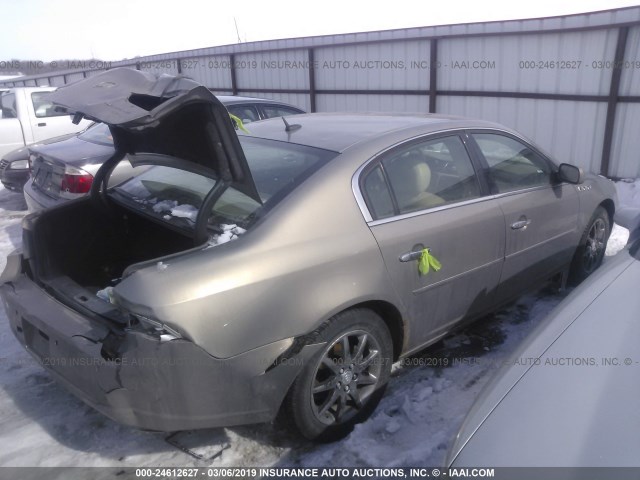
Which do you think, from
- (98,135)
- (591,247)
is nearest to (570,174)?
(591,247)

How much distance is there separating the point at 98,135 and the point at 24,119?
4.67m

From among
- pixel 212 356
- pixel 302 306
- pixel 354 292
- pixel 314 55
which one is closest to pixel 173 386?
pixel 212 356

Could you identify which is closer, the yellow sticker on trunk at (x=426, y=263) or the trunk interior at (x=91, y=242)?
the yellow sticker on trunk at (x=426, y=263)

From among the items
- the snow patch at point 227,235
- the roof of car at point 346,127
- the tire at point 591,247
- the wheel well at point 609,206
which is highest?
the roof of car at point 346,127

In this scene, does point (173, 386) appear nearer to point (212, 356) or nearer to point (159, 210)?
point (212, 356)

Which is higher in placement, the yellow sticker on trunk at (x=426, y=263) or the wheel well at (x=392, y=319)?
the yellow sticker on trunk at (x=426, y=263)

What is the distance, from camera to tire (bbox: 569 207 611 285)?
14.2 feet

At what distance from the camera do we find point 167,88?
8.12ft

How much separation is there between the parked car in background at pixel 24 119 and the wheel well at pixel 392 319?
28.5 feet

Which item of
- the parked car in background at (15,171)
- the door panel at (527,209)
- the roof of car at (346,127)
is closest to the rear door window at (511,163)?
the door panel at (527,209)

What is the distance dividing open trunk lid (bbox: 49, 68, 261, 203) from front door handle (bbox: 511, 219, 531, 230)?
1.77 meters

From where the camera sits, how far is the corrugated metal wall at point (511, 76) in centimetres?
786

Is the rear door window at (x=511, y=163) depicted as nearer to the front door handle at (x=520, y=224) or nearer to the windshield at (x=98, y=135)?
the front door handle at (x=520, y=224)

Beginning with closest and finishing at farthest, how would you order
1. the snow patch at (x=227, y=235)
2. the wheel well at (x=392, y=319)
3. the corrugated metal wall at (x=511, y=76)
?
the snow patch at (x=227, y=235) < the wheel well at (x=392, y=319) < the corrugated metal wall at (x=511, y=76)
